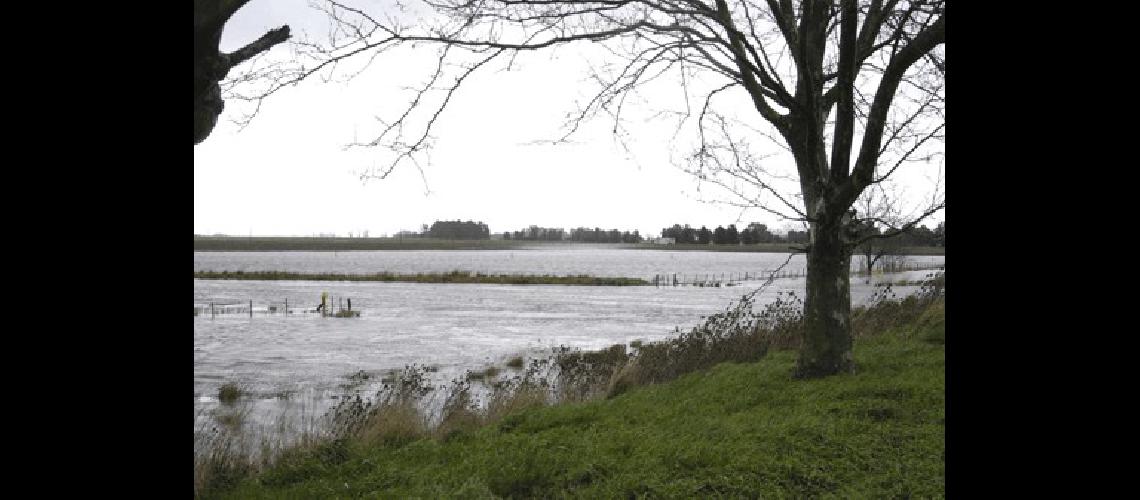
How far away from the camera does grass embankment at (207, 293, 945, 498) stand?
570 cm

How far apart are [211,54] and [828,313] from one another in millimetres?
7678

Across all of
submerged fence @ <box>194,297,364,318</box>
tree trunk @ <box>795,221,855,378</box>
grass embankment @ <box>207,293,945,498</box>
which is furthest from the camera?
submerged fence @ <box>194,297,364,318</box>

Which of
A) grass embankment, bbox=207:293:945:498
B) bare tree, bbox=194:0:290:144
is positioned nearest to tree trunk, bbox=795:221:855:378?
grass embankment, bbox=207:293:945:498

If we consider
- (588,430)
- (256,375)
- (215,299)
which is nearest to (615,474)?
(588,430)

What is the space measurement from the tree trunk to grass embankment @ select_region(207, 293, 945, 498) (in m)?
0.26

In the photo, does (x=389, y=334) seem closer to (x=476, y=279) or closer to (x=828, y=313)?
(x=828, y=313)

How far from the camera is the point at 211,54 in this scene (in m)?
3.41

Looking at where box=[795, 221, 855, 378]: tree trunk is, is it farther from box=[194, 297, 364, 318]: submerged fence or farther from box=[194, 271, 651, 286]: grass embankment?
box=[194, 271, 651, 286]: grass embankment

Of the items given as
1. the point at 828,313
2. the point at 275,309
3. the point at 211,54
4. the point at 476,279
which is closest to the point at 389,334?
the point at 275,309

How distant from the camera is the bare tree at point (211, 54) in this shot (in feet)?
10.5
